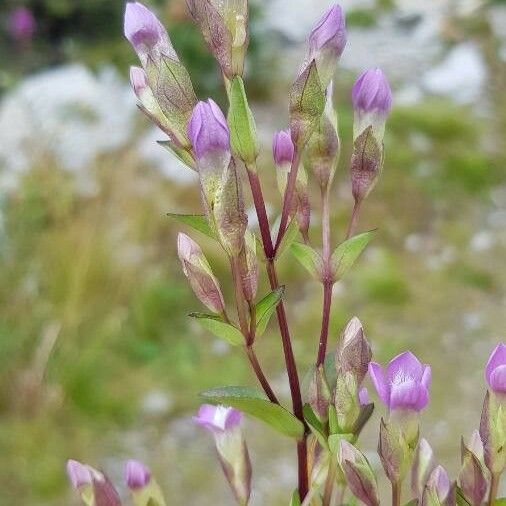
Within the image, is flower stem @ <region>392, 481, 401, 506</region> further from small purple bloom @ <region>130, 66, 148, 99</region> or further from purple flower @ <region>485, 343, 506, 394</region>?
small purple bloom @ <region>130, 66, 148, 99</region>

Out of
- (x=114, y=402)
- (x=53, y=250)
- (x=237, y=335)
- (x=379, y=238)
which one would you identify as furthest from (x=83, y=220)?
(x=237, y=335)

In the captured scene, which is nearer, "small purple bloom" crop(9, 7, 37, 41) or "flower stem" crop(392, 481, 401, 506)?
"flower stem" crop(392, 481, 401, 506)

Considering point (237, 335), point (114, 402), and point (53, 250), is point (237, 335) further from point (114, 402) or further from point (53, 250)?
point (53, 250)

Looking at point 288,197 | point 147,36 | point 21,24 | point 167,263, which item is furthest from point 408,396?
point 21,24

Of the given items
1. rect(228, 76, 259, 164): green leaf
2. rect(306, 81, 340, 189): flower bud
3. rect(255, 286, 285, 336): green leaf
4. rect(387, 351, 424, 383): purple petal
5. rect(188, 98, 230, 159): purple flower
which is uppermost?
rect(306, 81, 340, 189): flower bud

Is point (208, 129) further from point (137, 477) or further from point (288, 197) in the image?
point (137, 477)

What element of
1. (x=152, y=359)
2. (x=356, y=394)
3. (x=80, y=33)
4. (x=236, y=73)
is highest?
(x=80, y=33)

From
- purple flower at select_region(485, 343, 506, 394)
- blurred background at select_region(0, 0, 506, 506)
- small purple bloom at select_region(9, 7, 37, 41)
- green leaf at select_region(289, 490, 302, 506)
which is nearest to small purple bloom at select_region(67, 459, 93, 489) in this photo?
green leaf at select_region(289, 490, 302, 506)
